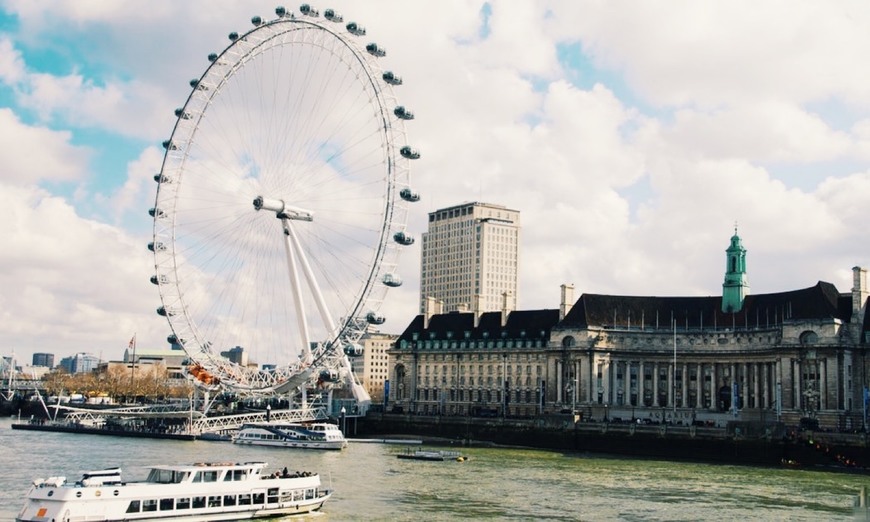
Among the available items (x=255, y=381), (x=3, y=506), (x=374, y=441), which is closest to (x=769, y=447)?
(x=374, y=441)

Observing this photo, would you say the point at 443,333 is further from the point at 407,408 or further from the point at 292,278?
the point at 292,278

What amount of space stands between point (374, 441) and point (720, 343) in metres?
42.7

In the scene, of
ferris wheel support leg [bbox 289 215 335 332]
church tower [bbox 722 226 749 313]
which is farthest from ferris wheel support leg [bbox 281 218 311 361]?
church tower [bbox 722 226 749 313]

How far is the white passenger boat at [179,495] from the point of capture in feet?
153

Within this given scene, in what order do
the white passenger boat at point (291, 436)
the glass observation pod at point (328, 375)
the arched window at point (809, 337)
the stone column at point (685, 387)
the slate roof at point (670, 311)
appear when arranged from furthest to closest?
the stone column at point (685, 387) → the slate roof at point (670, 311) → the arched window at point (809, 337) → the glass observation pod at point (328, 375) → the white passenger boat at point (291, 436)

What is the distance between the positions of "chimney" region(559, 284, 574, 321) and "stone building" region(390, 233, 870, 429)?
127 millimetres

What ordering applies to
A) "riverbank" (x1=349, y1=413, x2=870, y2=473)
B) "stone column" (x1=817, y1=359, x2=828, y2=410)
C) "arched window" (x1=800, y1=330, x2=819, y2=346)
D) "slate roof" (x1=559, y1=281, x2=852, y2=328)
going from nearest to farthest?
1. "riverbank" (x1=349, y1=413, x2=870, y2=473)
2. "stone column" (x1=817, y1=359, x2=828, y2=410)
3. "arched window" (x1=800, y1=330, x2=819, y2=346)
4. "slate roof" (x1=559, y1=281, x2=852, y2=328)

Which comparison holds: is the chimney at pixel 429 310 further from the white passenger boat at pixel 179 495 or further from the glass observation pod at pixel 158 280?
the white passenger boat at pixel 179 495

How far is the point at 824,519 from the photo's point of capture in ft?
180

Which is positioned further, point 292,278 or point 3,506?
point 292,278

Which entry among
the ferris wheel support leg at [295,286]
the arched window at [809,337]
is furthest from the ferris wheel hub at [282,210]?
the arched window at [809,337]

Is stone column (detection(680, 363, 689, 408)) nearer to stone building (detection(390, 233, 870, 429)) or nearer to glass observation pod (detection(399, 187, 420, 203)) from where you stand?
stone building (detection(390, 233, 870, 429))

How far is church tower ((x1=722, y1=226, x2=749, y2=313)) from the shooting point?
419 feet

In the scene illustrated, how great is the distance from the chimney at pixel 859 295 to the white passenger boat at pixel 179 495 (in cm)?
7176
